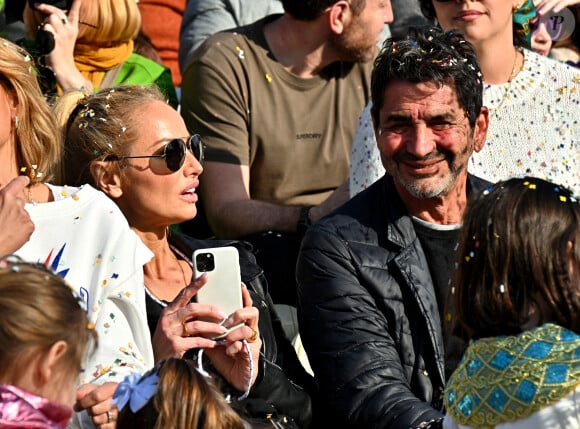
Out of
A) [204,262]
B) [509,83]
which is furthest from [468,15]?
[204,262]

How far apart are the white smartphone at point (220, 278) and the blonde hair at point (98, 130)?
1.88 feet

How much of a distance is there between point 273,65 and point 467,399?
287 cm

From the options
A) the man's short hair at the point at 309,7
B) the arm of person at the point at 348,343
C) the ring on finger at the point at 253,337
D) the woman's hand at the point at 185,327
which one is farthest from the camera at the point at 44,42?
the ring on finger at the point at 253,337

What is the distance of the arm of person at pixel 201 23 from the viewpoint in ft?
20.1

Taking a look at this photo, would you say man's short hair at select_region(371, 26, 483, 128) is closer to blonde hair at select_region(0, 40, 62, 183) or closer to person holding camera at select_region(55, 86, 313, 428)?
person holding camera at select_region(55, 86, 313, 428)

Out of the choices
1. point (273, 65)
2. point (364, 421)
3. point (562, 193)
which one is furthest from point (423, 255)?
point (273, 65)

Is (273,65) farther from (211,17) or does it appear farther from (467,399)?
(467,399)

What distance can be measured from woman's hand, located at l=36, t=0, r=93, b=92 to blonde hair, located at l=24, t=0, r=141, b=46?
0.07 m

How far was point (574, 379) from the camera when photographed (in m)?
2.76

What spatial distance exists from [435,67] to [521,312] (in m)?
1.64

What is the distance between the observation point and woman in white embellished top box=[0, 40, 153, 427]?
350 cm

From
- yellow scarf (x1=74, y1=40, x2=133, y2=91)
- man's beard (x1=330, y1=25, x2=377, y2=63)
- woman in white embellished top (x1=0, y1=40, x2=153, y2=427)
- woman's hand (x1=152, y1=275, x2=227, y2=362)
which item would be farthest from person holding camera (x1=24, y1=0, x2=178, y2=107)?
woman's hand (x1=152, y1=275, x2=227, y2=362)

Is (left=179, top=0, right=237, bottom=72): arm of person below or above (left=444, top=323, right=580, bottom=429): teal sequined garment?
below

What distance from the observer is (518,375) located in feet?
9.18
